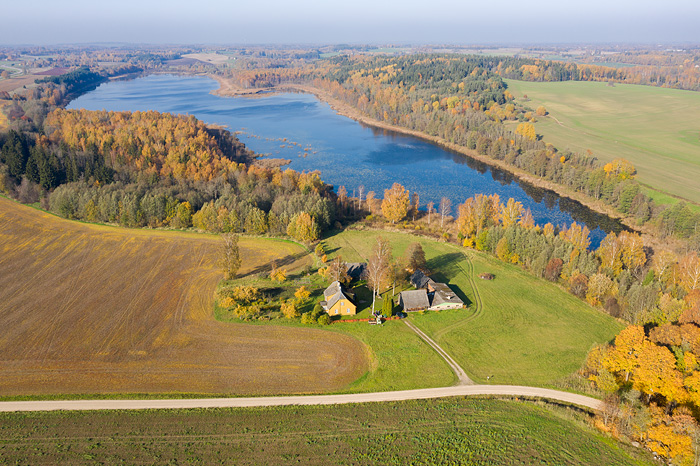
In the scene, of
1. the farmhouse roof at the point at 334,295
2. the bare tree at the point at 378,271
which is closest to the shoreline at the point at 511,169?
the bare tree at the point at 378,271

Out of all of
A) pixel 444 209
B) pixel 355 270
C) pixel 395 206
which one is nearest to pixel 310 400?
pixel 355 270

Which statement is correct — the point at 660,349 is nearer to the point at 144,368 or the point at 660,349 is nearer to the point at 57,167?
the point at 144,368

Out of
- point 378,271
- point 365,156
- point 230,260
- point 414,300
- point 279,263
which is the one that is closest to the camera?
point 414,300

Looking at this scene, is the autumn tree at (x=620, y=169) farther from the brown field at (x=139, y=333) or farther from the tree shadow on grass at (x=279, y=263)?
the brown field at (x=139, y=333)

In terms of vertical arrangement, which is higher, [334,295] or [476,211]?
[476,211]

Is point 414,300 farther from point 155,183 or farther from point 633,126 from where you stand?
point 633,126

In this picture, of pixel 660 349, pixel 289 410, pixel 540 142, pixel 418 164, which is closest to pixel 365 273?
pixel 289 410

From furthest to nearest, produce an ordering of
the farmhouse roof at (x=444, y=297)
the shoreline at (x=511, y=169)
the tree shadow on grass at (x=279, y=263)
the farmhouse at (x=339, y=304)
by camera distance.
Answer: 1. the shoreline at (x=511, y=169)
2. the tree shadow on grass at (x=279, y=263)
3. the farmhouse roof at (x=444, y=297)
4. the farmhouse at (x=339, y=304)
